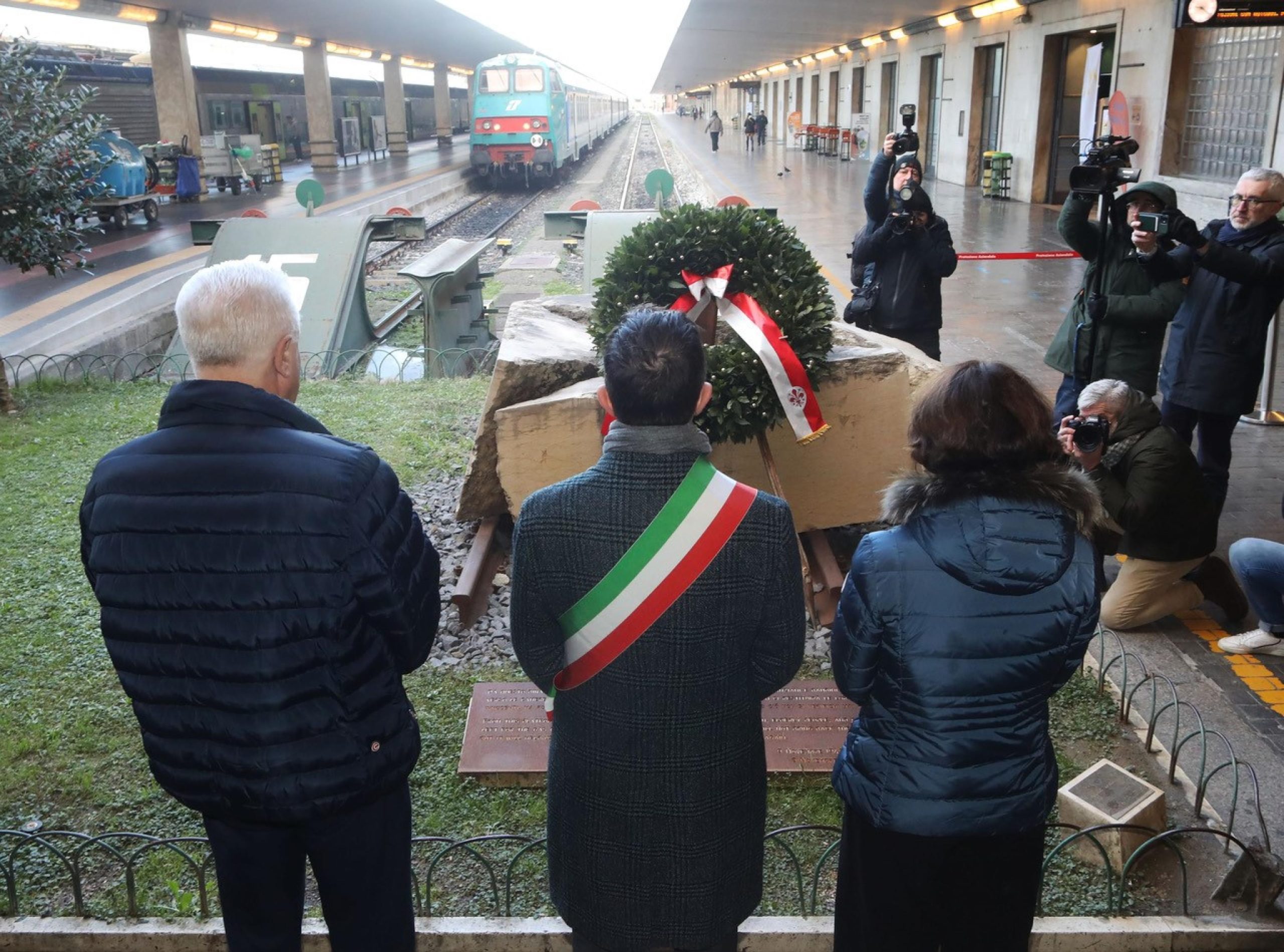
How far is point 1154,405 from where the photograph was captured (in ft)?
14.8

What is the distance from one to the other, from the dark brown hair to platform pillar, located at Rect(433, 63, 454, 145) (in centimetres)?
4856

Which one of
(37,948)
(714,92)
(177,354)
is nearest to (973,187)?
(177,354)

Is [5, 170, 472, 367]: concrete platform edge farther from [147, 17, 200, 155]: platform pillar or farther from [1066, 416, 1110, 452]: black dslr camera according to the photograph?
[147, 17, 200, 155]: platform pillar

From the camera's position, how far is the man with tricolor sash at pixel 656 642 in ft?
6.37

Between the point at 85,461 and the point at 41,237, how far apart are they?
2.34 meters

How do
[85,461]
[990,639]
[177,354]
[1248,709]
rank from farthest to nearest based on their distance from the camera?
[177,354]
[85,461]
[1248,709]
[990,639]

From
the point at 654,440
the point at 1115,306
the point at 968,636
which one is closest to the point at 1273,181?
the point at 1115,306

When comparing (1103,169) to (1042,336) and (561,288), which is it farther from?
(561,288)

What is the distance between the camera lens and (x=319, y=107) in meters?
34.7

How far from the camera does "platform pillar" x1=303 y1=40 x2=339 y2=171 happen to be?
34.1 metres

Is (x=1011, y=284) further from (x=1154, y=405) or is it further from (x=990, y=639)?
(x=990, y=639)

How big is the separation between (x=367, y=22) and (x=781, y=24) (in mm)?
12500

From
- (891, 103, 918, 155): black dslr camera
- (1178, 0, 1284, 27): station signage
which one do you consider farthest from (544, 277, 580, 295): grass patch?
(1178, 0, 1284, 27): station signage

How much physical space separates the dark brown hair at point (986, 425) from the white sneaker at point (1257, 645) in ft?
9.64
